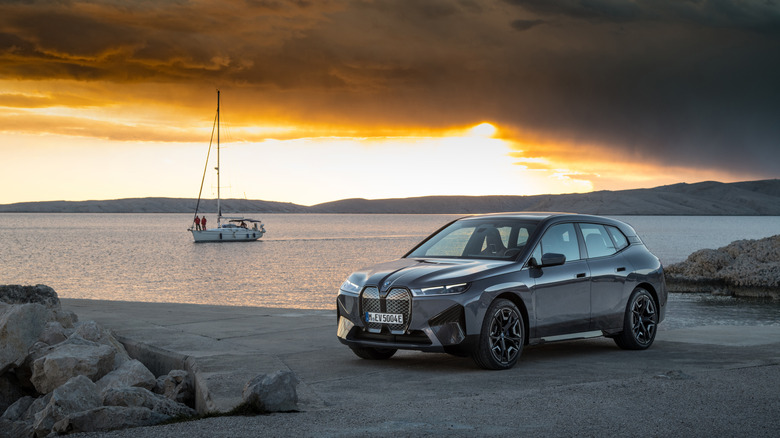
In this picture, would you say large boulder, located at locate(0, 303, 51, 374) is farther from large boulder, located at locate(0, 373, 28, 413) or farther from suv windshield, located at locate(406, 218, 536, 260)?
suv windshield, located at locate(406, 218, 536, 260)

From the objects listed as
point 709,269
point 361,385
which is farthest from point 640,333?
point 709,269

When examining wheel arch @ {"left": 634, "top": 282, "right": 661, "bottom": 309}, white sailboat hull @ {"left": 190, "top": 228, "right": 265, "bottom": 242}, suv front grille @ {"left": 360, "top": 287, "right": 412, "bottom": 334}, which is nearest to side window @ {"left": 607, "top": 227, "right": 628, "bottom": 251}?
wheel arch @ {"left": 634, "top": 282, "right": 661, "bottom": 309}

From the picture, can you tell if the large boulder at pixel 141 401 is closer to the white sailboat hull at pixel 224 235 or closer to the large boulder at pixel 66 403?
the large boulder at pixel 66 403

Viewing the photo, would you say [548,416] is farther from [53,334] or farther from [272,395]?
[53,334]

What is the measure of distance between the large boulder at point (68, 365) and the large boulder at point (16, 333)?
29 centimetres

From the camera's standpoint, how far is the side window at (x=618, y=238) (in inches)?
443

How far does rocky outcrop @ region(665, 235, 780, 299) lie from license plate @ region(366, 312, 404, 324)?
26.9 meters

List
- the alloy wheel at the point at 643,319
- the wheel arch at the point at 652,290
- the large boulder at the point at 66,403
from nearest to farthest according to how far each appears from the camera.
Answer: the large boulder at the point at 66,403 < the alloy wheel at the point at 643,319 < the wheel arch at the point at 652,290

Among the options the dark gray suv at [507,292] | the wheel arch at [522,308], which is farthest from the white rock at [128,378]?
the wheel arch at [522,308]

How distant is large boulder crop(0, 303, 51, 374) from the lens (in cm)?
971

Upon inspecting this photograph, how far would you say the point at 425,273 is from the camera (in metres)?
9.23

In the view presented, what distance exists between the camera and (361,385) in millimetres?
8492

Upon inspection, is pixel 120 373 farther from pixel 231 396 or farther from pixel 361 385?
pixel 361 385

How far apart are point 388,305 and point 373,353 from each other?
48.3 inches
